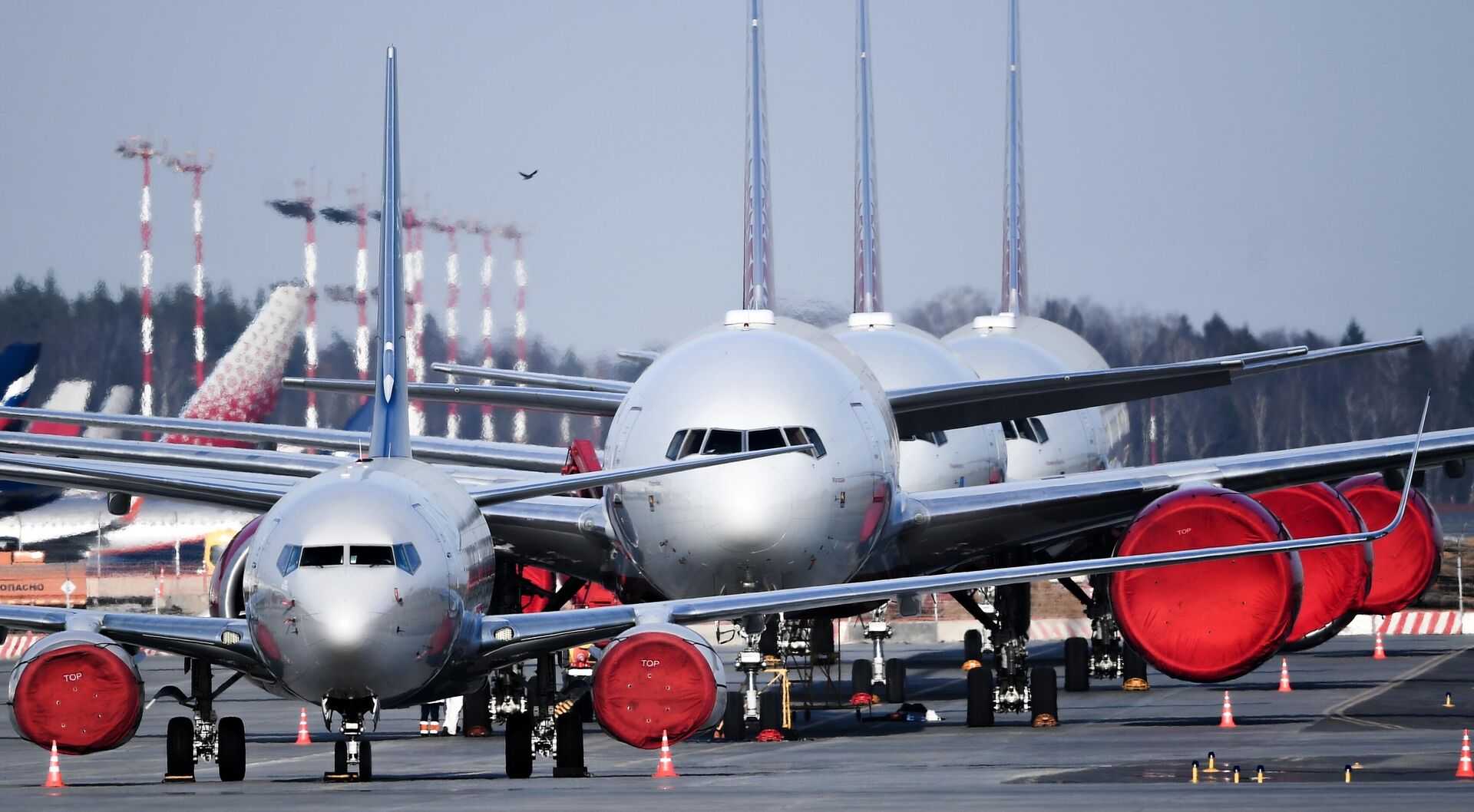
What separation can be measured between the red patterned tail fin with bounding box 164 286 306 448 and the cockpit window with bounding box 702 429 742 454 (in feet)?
92.1

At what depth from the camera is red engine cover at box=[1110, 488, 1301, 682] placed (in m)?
22.3

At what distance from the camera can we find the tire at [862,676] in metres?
31.0

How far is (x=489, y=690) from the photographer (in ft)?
Result: 86.5

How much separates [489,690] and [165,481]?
796 cm

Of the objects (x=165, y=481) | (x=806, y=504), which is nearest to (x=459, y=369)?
(x=806, y=504)

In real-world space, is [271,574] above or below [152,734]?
above

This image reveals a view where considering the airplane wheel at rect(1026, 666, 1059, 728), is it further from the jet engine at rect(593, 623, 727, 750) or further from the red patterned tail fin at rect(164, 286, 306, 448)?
the red patterned tail fin at rect(164, 286, 306, 448)

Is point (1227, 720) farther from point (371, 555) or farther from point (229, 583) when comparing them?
point (371, 555)

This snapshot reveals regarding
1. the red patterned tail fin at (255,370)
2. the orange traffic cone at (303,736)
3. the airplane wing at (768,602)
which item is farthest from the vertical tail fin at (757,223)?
the red patterned tail fin at (255,370)

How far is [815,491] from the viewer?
74.0 ft

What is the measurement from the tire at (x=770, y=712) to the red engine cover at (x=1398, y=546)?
13450 mm

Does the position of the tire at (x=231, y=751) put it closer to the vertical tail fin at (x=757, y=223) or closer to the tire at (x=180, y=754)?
the tire at (x=180, y=754)

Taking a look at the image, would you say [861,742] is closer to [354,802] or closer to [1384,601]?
[354,802]

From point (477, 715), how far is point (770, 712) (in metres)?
3.79
